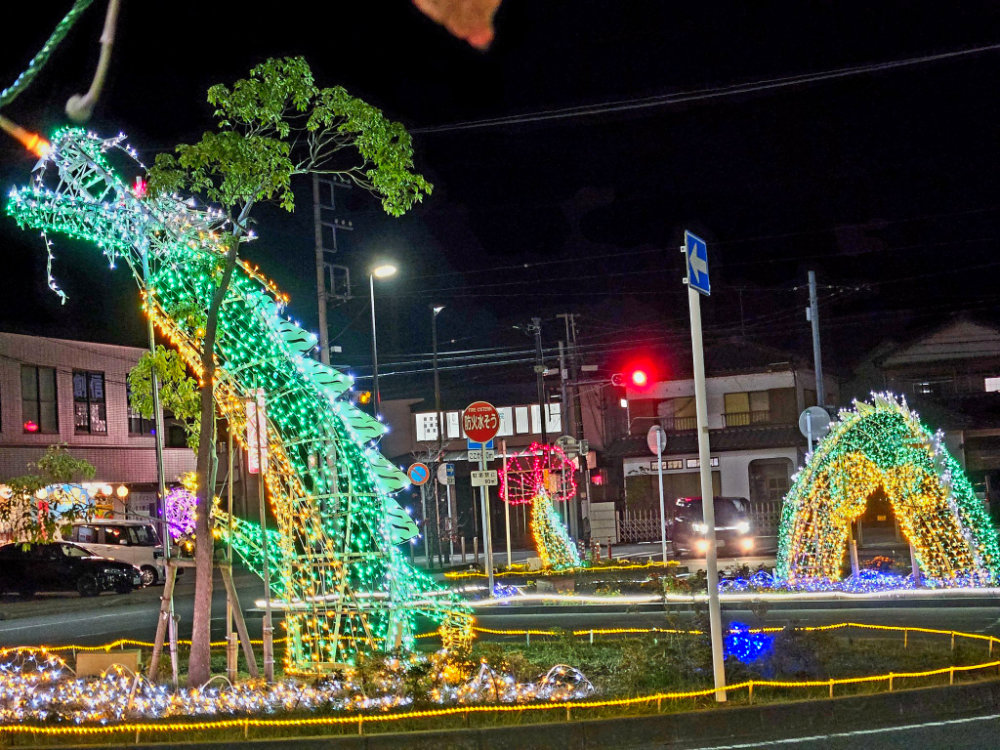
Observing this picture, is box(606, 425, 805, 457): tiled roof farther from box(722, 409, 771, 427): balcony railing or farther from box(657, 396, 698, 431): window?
box(657, 396, 698, 431): window

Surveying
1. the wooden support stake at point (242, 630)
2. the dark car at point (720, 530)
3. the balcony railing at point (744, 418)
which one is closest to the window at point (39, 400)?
the dark car at point (720, 530)

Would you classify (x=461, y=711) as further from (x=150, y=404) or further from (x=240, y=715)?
(x=150, y=404)

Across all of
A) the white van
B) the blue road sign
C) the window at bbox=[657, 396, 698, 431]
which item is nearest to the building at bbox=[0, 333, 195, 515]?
the white van

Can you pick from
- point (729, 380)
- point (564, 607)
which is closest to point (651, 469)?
point (729, 380)

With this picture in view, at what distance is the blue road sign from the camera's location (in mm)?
9305

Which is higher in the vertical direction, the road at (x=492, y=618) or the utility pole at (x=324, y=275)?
the utility pole at (x=324, y=275)

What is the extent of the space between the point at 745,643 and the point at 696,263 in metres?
3.51

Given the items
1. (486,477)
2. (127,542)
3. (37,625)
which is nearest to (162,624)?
(486,477)

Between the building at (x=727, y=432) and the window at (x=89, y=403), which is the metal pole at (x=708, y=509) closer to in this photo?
the window at (x=89, y=403)

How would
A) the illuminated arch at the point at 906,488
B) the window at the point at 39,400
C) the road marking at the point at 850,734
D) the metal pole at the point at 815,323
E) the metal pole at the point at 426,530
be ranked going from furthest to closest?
the window at the point at 39,400
the metal pole at the point at 815,323
the metal pole at the point at 426,530
the illuminated arch at the point at 906,488
the road marking at the point at 850,734

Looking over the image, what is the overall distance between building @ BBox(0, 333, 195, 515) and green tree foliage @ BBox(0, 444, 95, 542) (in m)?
23.2

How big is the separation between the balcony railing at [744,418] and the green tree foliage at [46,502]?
1586 inches

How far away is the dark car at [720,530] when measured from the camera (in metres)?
32.9

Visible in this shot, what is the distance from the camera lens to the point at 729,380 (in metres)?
50.2
